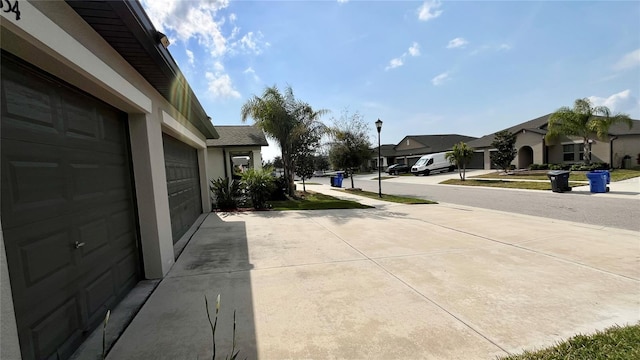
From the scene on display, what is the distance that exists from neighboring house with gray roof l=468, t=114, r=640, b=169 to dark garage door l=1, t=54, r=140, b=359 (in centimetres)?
3436

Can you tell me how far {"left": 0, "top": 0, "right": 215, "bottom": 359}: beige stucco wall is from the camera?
203 centimetres

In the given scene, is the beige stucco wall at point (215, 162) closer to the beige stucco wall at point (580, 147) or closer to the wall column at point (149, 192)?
the wall column at point (149, 192)

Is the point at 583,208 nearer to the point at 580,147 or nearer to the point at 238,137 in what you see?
the point at 238,137

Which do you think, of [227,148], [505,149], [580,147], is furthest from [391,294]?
[580,147]

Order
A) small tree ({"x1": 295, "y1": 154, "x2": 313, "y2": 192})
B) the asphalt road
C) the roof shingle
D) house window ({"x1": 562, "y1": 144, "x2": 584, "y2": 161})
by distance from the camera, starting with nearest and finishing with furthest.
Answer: the asphalt road → the roof shingle → small tree ({"x1": 295, "y1": 154, "x2": 313, "y2": 192}) → house window ({"x1": 562, "y1": 144, "x2": 584, "y2": 161})

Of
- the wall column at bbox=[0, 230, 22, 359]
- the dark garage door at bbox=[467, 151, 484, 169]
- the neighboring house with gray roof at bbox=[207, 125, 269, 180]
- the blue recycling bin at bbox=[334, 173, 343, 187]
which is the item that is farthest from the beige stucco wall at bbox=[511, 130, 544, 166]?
the wall column at bbox=[0, 230, 22, 359]

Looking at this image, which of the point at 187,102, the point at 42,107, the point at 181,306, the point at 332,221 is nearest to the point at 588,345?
the point at 181,306

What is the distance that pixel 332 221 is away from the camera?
29.3 feet

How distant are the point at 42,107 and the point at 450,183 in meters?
25.7

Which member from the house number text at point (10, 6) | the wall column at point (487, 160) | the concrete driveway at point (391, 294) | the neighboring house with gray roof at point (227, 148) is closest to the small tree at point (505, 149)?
the wall column at point (487, 160)

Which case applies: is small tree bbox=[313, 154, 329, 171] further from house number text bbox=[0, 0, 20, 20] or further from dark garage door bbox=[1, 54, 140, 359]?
house number text bbox=[0, 0, 20, 20]

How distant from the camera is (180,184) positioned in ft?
24.8

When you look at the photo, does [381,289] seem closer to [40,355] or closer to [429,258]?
[429,258]

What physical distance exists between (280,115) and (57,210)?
1272cm
